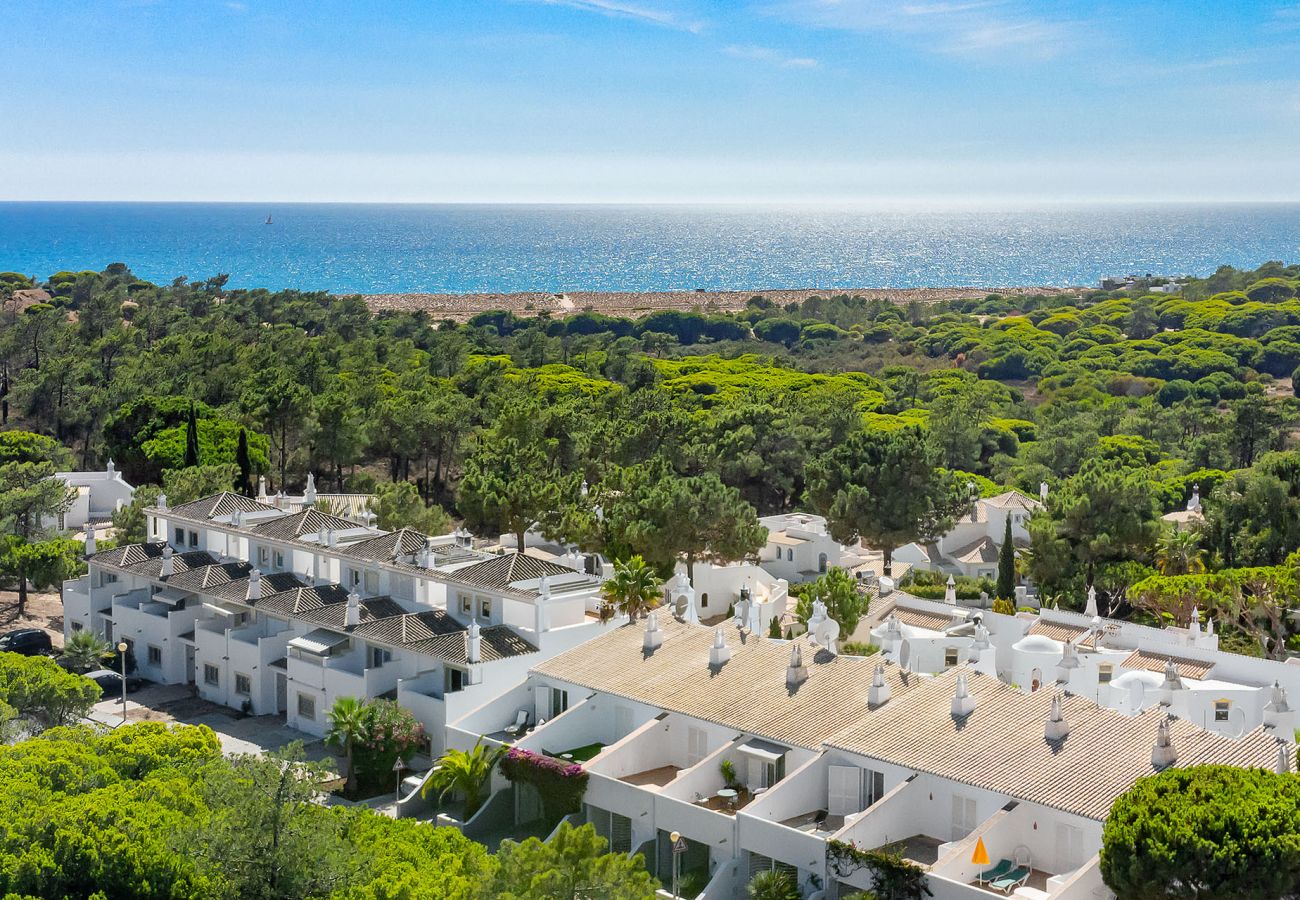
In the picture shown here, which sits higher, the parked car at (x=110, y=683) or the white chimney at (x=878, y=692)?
the white chimney at (x=878, y=692)

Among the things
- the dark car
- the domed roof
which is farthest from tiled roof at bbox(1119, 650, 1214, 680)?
the dark car

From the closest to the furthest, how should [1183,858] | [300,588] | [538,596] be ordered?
[1183,858]
[538,596]
[300,588]

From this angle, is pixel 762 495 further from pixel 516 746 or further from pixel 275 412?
pixel 516 746

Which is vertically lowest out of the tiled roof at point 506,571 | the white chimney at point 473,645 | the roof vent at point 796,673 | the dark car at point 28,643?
the dark car at point 28,643

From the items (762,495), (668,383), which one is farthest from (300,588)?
(668,383)

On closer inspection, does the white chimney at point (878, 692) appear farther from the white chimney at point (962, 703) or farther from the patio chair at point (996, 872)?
the patio chair at point (996, 872)

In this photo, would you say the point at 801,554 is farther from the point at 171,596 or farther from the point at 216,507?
the point at 171,596

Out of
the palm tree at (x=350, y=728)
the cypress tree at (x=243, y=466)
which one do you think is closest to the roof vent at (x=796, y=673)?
the palm tree at (x=350, y=728)
